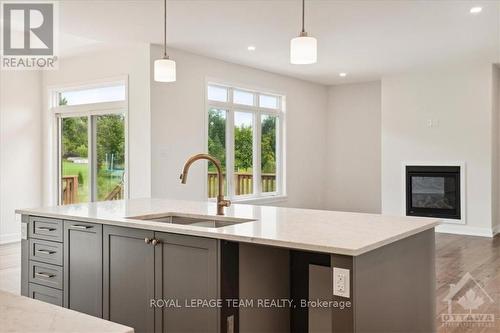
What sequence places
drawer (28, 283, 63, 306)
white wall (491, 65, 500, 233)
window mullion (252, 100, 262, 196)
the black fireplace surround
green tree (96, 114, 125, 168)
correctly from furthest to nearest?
window mullion (252, 100, 262, 196) < the black fireplace surround < white wall (491, 65, 500, 233) < green tree (96, 114, 125, 168) < drawer (28, 283, 63, 306)

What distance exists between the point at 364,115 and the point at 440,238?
3.05 meters

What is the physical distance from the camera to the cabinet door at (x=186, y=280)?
209 cm

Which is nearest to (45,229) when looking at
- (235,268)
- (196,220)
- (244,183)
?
(196,220)

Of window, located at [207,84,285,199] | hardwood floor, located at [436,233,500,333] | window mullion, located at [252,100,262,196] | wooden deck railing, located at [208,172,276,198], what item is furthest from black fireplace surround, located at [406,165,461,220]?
window mullion, located at [252,100,262,196]

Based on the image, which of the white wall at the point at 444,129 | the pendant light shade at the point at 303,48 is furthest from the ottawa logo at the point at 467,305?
the white wall at the point at 444,129

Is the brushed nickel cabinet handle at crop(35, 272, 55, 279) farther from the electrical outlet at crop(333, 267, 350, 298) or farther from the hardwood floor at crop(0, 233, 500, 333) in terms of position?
the electrical outlet at crop(333, 267, 350, 298)

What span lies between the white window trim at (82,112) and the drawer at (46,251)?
3017mm

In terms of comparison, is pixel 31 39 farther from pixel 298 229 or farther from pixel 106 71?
pixel 298 229

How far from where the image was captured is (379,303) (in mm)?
1893

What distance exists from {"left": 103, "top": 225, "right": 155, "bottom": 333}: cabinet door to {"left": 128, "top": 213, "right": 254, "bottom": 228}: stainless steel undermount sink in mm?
241

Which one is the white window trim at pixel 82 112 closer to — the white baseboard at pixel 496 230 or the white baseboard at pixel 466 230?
the white baseboard at pixel 466 230

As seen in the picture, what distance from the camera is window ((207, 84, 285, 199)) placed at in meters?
6.90

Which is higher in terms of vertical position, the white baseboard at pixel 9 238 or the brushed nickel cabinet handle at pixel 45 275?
the brushed nickel cabinet handle at pixel 45 275

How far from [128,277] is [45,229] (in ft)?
2.72
